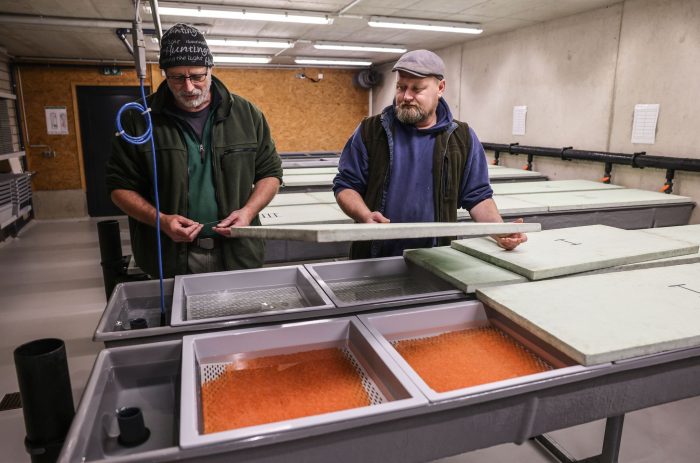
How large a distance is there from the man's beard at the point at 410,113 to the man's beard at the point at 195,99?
795 mm

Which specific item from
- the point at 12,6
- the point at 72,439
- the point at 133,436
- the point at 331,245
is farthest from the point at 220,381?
the point at 12,6

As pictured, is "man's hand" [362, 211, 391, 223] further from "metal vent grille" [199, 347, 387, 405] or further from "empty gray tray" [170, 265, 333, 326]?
"metal vent grille" [199, 347, 387, 405]

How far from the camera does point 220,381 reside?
1168 mm

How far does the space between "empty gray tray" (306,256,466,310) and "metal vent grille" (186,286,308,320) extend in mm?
113

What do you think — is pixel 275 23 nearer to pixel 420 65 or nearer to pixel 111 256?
pixel 111 256

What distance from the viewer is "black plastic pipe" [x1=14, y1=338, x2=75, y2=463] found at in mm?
1010

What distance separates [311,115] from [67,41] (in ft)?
15.0

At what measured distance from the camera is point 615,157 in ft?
14.0

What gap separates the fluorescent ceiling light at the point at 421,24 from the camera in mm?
5297

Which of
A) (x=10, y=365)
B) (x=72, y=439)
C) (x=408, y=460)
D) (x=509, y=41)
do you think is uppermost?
(x=509, y=41)

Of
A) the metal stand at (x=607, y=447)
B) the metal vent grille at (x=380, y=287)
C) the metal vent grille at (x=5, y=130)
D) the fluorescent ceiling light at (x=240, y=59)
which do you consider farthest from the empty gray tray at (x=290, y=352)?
the fluorescent ceiling light at (x=240, y=59)

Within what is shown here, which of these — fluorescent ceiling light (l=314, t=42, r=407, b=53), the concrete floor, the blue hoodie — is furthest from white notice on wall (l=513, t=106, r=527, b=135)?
the blue hoodie

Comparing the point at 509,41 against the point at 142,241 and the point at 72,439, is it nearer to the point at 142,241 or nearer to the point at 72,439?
the point at 142,241

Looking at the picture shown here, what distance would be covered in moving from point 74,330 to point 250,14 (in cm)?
337
